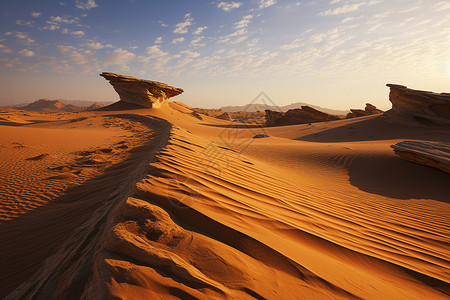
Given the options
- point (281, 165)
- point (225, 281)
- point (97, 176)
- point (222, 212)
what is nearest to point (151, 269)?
point (225, 281)

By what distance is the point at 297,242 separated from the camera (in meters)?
1.75

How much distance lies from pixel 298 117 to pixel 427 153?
18.8 metres

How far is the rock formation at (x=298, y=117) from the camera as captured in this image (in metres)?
22.0

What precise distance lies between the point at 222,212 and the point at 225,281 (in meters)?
0.72

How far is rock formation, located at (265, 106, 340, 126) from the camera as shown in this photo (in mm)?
21980

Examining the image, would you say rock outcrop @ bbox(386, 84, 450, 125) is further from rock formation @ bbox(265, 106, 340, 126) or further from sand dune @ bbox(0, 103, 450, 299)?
sand dune @ bbox(0, 103, 450, 299)

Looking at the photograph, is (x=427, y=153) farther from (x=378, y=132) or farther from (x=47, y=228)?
(x=378, y=132)

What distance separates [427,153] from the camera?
16.5 ft

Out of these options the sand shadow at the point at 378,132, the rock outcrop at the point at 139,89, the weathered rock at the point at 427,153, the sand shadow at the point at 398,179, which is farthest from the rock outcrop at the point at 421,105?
the rock outcrop at the point at 139,89

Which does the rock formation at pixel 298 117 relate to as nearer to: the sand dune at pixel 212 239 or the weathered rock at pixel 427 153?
the weathered rock at pixel 427 153

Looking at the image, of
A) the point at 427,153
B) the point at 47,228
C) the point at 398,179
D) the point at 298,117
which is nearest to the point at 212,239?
the point at 47,228

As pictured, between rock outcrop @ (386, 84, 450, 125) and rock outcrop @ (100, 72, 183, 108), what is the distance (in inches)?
836

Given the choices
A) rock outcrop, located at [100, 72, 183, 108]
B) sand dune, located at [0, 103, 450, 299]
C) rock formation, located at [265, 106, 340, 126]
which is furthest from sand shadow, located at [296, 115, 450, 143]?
rock outcrop, located at [100, 72, 183, 108]

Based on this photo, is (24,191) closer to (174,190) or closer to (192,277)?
(174,190)
